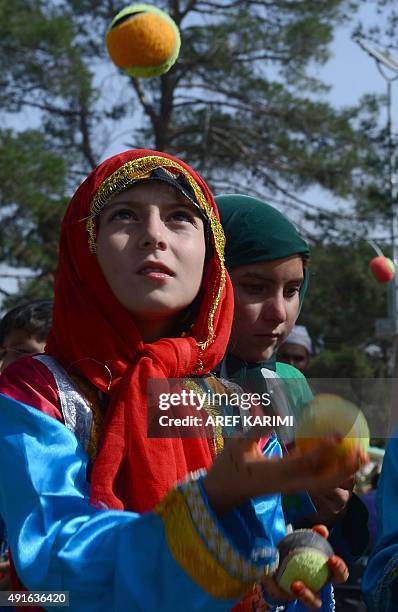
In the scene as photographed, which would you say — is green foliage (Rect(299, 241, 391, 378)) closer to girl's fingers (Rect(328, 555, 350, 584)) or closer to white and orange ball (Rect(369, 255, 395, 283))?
white and orange ball (Rect(369, 255, 395, 283))

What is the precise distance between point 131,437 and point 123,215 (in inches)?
18.8

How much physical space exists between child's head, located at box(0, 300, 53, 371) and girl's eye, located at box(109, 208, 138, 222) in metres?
1.93

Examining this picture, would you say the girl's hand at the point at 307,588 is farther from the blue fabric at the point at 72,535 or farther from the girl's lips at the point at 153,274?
the girl's lips at the point at 153,274

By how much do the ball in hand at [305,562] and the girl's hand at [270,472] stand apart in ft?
0.42

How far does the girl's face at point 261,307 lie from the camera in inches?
91.1

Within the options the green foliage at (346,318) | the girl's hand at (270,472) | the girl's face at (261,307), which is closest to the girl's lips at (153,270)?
the girl's face at (261,307)

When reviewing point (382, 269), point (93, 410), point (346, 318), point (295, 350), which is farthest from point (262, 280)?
point (346, 318)

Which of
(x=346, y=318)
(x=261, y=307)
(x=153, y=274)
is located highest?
(x=346, y=318)

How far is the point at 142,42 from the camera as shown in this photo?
2.63m

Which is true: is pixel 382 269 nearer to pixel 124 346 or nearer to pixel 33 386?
pixel 124 346

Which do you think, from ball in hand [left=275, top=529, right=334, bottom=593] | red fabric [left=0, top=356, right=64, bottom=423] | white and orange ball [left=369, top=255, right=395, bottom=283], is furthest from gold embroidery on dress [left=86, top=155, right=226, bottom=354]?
white and orange ball [left=369, top=255, right=395, bottom=283]

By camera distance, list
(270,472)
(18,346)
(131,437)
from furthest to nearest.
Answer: (18,346), (131,437), (270,472)

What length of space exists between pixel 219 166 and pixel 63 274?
39.1 feet

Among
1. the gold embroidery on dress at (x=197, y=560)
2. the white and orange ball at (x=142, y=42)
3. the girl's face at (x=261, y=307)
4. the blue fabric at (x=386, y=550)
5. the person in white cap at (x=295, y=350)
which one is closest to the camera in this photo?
the gold embroidery on dress at (x=197, y=560)
